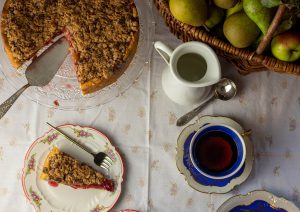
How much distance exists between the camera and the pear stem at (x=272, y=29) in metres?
0.67

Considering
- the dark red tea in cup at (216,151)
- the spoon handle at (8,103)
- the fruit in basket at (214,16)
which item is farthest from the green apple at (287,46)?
the spoon handle at (8,103)

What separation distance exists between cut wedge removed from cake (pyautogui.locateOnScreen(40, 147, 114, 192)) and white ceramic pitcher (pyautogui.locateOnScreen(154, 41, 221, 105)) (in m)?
0.25

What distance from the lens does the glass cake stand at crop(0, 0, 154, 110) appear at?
0.94 metres

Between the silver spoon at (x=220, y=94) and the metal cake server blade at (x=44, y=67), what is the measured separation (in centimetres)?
30

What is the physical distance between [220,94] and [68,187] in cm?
40

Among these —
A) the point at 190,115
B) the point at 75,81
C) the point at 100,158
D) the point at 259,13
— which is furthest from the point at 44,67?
the point at 259,13

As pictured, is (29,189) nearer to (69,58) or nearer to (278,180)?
(69,58)

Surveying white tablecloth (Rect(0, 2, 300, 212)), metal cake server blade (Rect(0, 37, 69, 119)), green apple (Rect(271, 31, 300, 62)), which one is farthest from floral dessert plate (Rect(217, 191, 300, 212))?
metal cake server blade (Rect(0, 37, 69, 119))

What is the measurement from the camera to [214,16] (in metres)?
0.82

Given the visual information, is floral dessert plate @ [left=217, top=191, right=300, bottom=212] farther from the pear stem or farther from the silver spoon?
the pear stem

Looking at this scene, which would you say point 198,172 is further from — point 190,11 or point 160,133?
point 190,11

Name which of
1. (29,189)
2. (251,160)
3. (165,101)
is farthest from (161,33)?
(29,189)

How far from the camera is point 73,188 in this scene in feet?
3.07

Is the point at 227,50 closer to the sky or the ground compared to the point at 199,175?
closer to the sky
